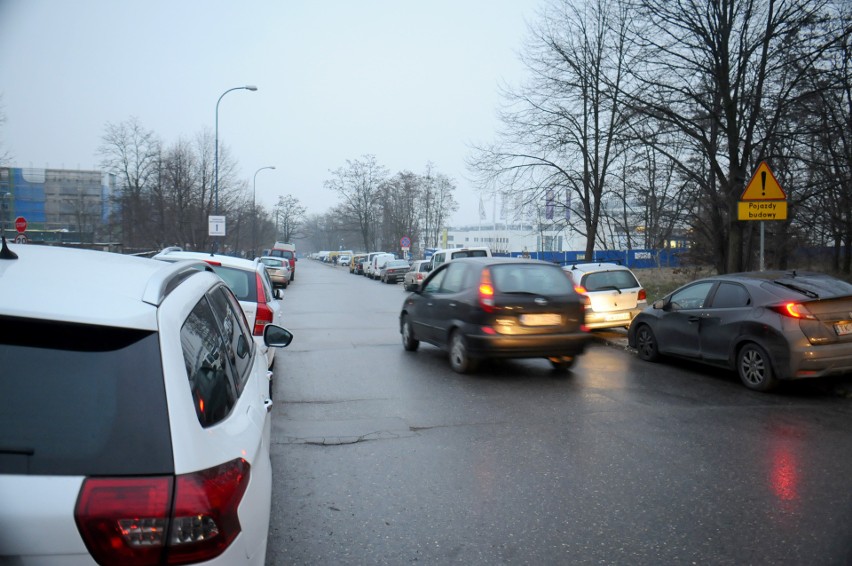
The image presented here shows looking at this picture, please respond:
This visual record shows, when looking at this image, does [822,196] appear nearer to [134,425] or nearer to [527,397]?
[527,397]

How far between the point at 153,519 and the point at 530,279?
27.4 feet

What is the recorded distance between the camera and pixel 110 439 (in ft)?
6.68

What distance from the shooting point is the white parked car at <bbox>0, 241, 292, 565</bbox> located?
1.91m

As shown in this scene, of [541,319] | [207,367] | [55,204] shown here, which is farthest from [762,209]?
[55,204]

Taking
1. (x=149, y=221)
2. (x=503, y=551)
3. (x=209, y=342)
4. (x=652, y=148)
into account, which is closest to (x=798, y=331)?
(x=503, y=551)

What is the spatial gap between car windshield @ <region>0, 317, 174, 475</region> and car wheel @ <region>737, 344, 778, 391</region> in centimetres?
805

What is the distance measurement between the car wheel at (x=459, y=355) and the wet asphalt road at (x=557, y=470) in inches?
6.0

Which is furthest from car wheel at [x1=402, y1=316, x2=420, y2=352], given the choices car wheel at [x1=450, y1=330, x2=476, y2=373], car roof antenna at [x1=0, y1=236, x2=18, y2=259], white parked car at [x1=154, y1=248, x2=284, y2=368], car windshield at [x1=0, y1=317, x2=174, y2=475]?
car windshield at [x1=0, y1=317, x2=174, y2=475]

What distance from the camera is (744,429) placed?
270 inches

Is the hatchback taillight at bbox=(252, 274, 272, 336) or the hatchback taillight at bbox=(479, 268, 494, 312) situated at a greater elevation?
the hatchback taillight at bbox=(479, 268, 494, 312)

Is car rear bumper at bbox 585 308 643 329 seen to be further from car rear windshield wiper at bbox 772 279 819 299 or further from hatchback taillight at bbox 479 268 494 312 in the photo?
car rear windshield wiper at bbox 772 279 819 299

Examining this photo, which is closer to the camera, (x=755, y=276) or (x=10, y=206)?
(x=755, y=276)

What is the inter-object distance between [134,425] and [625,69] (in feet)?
61.4

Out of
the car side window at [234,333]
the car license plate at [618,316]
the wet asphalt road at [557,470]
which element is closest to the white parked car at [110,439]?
the car side window at [234,333]
